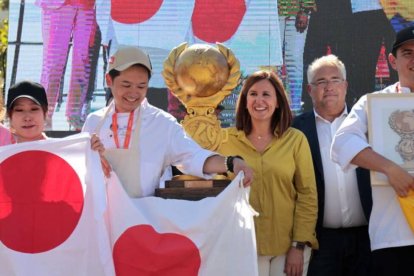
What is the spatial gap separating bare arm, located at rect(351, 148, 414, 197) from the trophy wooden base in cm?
68

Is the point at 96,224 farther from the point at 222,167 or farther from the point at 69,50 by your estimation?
the point at 69,50

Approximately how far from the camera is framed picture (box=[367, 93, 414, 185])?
9.52 feet

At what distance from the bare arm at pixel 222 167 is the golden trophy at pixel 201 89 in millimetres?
68

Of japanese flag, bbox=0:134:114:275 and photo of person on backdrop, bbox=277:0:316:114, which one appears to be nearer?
japanese flag, bbox=0:134:114:275

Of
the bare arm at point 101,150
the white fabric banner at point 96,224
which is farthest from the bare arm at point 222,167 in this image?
the bare arm at point 101,150

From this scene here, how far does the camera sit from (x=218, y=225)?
116 inches

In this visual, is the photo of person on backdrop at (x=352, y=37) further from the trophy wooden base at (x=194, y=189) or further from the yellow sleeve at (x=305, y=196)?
the trophy wooden base at (x=194, y=189)

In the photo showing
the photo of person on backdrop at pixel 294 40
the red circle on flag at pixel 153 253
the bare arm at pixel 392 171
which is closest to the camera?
the bare arm at pixel 392 171

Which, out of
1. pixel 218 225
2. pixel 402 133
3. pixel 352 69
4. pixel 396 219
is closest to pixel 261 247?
pixel 218 225

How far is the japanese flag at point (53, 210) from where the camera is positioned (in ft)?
9.60

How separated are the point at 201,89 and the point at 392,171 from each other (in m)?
1.02

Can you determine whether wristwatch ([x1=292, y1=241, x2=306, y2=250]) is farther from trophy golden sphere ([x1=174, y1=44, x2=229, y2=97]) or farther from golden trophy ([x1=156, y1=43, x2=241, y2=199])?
trophy golden sphere ([x1=174, y1=44, x2=229, y2=97])

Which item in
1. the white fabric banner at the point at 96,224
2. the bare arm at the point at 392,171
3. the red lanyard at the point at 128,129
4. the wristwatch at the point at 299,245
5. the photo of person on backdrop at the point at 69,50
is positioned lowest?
the wristwatch at the point at 299,245

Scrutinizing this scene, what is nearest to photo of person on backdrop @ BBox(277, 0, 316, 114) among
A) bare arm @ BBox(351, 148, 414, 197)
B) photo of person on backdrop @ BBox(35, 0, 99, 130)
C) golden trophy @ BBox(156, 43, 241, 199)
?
photo of person on backdrop @ BBox(35, 0, 99, 130)
